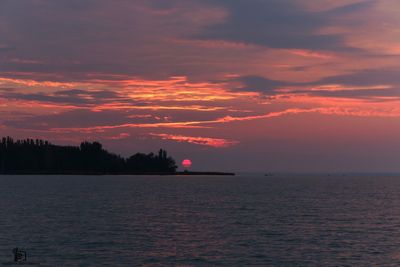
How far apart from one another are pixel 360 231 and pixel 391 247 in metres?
15.7

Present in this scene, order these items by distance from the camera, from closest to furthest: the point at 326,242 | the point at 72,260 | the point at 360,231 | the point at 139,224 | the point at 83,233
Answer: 1. the point at 72,260
2. the point at 326,242
3. the point at 83,233
4. the point at 360,231
5. the point at 139,224

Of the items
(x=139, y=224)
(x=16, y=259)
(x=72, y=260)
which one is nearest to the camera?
(x=16, y=259)

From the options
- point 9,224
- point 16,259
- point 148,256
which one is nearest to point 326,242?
point 148,256

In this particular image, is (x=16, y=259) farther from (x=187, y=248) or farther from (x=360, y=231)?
(x=360, y=231)

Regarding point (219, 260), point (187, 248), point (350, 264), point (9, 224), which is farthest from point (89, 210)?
point (350, 264)

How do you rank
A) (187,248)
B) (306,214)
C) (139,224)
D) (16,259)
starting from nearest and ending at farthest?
(16,259), (187,248), (139,224), (306,214)

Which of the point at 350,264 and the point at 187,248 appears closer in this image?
the point at 350,264

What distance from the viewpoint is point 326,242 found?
237 ft

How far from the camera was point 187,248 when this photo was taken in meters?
66.6

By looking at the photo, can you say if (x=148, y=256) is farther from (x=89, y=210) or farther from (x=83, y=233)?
(x=89, y=210)

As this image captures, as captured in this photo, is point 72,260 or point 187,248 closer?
point 72,260

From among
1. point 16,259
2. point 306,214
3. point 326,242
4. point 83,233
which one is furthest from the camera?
point 306,214

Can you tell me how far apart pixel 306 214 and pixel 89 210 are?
45639mm

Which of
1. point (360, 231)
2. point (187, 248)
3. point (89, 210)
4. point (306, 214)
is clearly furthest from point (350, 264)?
point (89, 210)
